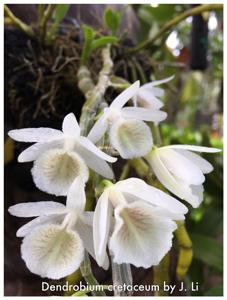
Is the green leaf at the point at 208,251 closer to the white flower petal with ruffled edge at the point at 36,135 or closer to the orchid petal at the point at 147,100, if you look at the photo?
the orchid petal at the point at 147,100

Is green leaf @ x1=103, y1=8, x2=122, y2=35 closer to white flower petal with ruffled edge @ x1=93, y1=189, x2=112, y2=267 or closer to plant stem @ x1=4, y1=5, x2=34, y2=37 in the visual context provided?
plant stem @ x1=4, y1=5, x2=34, y2=37

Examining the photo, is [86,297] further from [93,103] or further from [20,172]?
[20,172]

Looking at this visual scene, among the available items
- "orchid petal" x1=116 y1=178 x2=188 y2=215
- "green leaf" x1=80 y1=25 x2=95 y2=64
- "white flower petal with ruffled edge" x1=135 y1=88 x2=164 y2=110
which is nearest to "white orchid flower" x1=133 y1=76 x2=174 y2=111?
"white flower petal with ruffled edge" x1=135 y1=88 x2=164 y2=110

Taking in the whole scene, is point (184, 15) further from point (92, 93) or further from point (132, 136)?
point (132, 136)

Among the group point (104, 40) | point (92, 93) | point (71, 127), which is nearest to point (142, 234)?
point (71, 127)

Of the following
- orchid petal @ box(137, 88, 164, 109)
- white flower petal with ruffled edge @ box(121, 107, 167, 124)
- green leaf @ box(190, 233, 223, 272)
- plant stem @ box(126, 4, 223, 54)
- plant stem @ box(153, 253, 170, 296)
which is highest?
plant stem @ box(126, 4, 223, 54)

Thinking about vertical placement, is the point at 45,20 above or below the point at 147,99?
above

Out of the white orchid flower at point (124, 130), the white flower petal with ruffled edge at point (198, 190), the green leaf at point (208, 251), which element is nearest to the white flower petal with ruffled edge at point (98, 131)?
the white orchid flower at point (124, 130)
